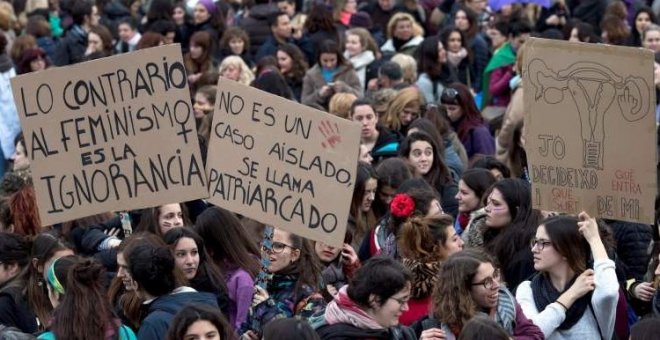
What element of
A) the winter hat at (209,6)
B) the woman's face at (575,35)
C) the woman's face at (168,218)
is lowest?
the woman's face at (575,35)

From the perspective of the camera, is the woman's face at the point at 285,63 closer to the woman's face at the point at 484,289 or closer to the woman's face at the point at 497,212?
the woman's face at the point at 497,212

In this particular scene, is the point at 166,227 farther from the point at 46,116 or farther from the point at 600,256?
the point at 600,256

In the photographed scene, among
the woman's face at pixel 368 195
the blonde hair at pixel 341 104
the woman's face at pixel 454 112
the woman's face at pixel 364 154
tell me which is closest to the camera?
the woman's face at pixel 368 195

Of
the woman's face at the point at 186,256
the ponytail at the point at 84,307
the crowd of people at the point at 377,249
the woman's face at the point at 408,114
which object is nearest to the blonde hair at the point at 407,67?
the crowd of people at the point at 377,249

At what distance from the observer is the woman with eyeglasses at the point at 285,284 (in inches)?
339

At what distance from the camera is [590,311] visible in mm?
8383

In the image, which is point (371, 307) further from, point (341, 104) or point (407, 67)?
point (407, 67)

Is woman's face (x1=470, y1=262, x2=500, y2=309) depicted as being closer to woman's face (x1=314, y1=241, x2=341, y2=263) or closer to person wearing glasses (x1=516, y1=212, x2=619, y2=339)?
person wearing glasses (x1=516, y1=212, x2=619, y2=339)

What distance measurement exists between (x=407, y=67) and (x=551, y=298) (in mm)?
7871

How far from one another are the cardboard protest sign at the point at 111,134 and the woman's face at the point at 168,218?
1257 millimetres

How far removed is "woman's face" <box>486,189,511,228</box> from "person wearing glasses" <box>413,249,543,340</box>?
70.6 inches

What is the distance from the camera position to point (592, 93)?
8984mm

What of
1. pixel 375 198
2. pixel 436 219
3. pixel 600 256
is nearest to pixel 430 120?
pixel 375 198

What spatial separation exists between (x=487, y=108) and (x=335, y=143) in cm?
787
